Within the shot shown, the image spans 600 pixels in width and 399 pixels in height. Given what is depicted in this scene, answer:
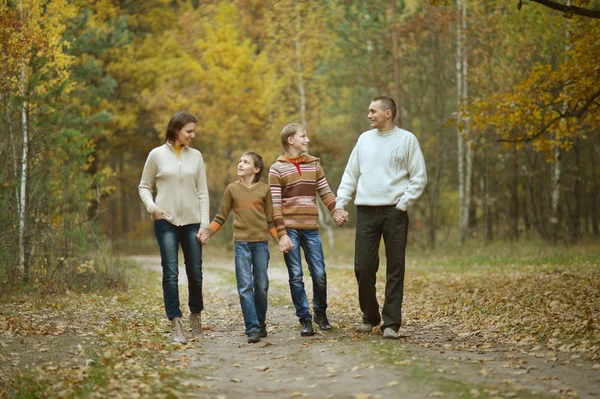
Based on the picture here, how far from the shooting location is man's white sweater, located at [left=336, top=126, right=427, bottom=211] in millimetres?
7145

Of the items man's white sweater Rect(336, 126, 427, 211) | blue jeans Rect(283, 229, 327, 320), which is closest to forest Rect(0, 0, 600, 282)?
blue jeans Rect(283, 229, 327, 320)

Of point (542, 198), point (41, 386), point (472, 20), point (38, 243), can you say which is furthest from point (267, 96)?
point (41, 386)

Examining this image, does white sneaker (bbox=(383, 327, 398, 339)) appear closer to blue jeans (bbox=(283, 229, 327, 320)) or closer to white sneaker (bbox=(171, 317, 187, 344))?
blue jeans (bbox=(283, 229, 327, 320))

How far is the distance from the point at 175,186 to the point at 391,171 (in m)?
2.15

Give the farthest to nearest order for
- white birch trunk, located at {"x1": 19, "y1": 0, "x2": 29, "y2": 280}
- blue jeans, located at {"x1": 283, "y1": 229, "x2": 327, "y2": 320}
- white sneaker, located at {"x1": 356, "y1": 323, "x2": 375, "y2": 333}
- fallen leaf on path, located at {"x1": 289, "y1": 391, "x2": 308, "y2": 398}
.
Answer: white birch trunk, located at {"x1": 19, "y1": 0, "x2": 29, "y2": 280} → white sneaker, located at {"x1": 356, "y1": 323, "x2": 375, "y2": 333} → blue jeans, located at {"x1": 283, "y1": 229, "x2": 327, "y2": 320} → fallen leaf on path, located at {"x1": 289, "y1": 391, "x2": 308, "y2": 398}

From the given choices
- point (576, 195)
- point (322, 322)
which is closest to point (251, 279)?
point (322, 322)

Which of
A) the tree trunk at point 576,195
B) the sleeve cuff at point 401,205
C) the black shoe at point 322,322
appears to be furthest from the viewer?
the tree trunk at point 576,195

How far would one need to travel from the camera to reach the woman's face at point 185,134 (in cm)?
744

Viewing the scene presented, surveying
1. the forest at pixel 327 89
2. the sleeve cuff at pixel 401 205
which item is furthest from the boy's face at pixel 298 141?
the forest at pixel 327 89

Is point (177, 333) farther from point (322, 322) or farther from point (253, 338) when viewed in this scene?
point (322, 322)

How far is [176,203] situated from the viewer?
734cm

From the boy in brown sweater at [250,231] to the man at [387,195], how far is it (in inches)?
30.5

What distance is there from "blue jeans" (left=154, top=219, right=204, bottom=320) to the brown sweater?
264mm

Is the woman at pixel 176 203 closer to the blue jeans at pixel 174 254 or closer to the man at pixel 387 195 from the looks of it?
the blue jeans at pixel 174 254
